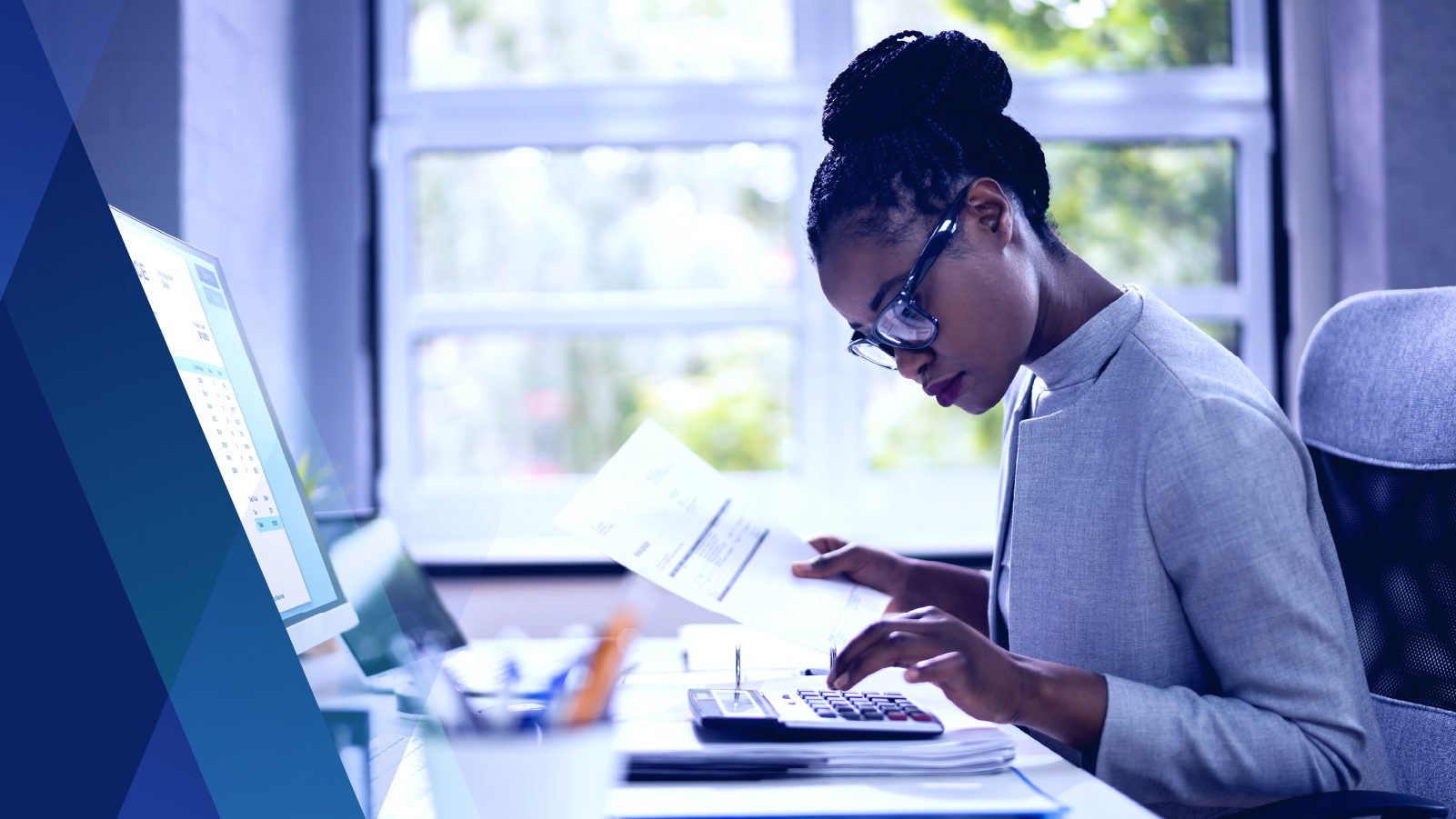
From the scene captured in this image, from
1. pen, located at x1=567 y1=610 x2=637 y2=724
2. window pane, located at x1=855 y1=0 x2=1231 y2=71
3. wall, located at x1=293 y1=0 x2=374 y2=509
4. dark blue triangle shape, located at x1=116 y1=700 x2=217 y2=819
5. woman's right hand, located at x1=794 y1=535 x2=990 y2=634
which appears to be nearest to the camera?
pen, located at x1=567 y1=610 x2=637 y2=724

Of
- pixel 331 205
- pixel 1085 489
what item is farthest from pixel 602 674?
pixel 331 205

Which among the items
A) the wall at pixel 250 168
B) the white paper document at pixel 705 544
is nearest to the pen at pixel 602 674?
the white paper document at pixel 705 544

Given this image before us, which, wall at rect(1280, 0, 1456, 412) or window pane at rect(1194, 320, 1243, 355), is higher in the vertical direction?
wall at rect(1280, 0, 1456, 412)

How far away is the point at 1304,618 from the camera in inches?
28.5

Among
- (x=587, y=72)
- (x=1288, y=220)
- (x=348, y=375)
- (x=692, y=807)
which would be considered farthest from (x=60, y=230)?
(x=1288, y=220)

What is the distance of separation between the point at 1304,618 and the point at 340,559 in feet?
3.26

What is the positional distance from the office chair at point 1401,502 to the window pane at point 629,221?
138 centimetres

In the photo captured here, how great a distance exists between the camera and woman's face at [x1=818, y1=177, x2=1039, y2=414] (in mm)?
904

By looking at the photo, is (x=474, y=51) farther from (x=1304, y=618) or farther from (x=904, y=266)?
(x=1304, y=618)

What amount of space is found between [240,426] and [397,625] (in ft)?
1.35

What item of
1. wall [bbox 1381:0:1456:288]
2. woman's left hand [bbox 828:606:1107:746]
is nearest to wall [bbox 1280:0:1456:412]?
wall [bbox 1381:0:1456:288]

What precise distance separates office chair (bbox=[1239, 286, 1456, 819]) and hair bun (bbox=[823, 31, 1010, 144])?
0.49 m

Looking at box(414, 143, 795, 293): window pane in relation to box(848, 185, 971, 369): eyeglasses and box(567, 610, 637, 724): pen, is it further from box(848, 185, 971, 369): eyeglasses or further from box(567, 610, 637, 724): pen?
box(567, 610, 637, 724): pen
